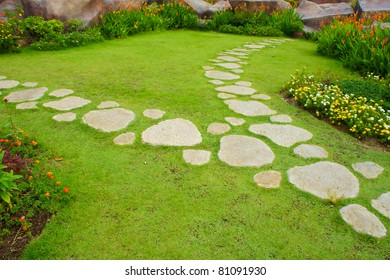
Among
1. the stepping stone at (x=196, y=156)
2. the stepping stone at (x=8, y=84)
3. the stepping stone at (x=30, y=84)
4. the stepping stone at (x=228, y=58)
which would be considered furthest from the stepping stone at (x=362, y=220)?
the stepping stone at (x=228, y=58)

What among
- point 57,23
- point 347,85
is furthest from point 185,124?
point 57,23

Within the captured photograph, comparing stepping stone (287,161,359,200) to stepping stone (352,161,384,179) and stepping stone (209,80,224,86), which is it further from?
stepping stone (209,80,224,86)

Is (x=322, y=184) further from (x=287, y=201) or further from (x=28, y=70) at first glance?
(x=28, y=70)

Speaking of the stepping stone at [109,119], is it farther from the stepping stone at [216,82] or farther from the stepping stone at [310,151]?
the stepping stone at [310,151]

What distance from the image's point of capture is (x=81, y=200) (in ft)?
6.96

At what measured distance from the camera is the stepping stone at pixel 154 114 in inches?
129

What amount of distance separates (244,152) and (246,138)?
0.25m

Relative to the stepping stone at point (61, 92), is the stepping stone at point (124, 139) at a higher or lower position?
lower

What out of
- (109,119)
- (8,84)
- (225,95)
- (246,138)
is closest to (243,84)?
(225,95)

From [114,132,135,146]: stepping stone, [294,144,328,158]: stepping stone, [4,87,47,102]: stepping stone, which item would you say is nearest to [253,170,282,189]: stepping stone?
[294,144,328,158]: stepping stone

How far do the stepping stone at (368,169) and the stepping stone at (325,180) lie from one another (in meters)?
0.12

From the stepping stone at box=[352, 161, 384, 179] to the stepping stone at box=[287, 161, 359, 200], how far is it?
117 millimetres

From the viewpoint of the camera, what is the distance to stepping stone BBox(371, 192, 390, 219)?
2.08 m

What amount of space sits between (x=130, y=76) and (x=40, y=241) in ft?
10.9
